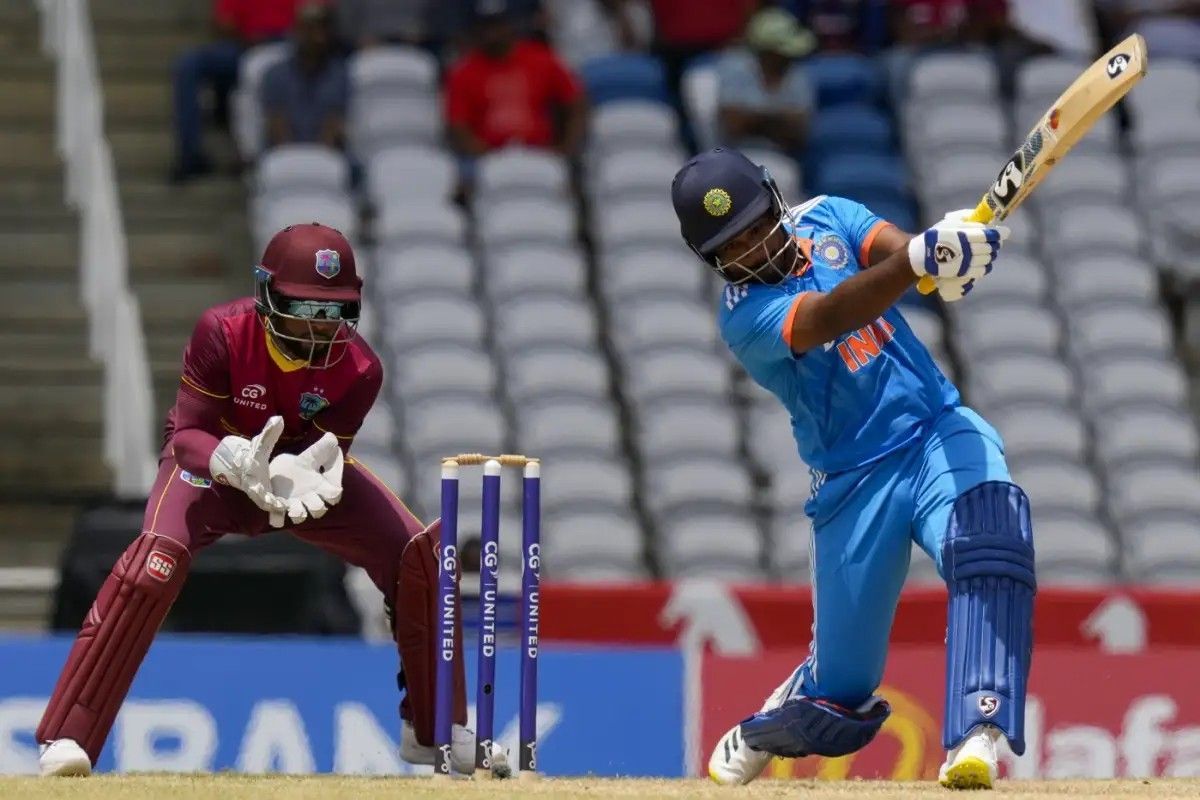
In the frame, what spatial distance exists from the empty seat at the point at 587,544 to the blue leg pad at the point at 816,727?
15.3ft

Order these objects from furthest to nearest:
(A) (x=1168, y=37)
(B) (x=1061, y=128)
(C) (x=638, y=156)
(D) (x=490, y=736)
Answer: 1. (A) (x=1168, y=37)
2. (C) (x=638, y=156)
3. (D) (x=490, y=736)
4. (B) (x=1061, y=128)

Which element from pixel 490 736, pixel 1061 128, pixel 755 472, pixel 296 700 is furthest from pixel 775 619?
pixel 1061 128

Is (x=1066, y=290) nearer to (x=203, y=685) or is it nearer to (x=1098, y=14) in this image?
(x=1098, y=14)

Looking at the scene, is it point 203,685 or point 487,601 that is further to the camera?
point 203,685

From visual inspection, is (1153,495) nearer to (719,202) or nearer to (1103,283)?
(1103,283)

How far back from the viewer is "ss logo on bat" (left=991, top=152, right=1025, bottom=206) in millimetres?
6461

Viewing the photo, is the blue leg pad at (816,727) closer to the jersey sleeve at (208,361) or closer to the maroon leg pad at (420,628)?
the maroon leg pad at (420,628)

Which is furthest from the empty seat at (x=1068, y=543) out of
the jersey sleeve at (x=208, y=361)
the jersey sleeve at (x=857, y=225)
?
the jersey sleeve at (x=208, y=361)

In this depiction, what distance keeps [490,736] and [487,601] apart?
406 mm

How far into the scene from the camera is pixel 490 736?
22.9ft

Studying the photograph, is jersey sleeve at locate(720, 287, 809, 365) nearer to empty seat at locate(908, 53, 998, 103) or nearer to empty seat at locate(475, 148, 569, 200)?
empty seat at locate(475, 148, 569, 200)

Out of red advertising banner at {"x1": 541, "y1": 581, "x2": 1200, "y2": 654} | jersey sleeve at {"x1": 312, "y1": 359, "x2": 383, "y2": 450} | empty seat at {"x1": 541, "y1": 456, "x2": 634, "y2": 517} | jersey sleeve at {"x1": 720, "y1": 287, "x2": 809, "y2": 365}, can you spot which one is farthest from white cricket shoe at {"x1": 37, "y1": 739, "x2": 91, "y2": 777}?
empty seat at {"x1": 541, "y1": 456, "x2": 634, "y2": 517}

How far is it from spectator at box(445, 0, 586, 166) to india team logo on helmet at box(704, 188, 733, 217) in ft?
21.3

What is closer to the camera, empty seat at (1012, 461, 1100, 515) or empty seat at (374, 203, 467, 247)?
empty seat at (1012, 461, 1100, 515)
